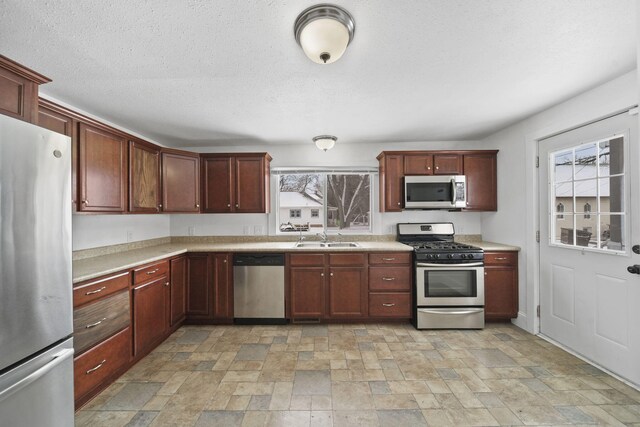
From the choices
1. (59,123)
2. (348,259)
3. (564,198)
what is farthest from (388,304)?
(59,123)

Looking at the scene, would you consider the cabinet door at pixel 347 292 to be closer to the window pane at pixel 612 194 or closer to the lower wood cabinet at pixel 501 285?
the lower wood cabinet at pixel 501 285

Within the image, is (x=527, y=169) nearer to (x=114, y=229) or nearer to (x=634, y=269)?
(x=634, y=269)

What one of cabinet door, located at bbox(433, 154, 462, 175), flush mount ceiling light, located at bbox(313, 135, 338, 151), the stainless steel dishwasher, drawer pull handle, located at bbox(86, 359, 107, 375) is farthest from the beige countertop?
flush mount ceiling light, located at bbox(313, 135, 338, 151)

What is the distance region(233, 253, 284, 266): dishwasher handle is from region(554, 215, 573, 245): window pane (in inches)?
113

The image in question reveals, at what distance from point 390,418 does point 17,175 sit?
238 cm

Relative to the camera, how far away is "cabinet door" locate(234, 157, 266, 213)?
11.5ft

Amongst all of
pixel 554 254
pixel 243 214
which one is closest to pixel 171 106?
pixel 243 214

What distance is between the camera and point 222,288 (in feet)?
10.4

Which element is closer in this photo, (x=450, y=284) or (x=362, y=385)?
(x=362, y=385)

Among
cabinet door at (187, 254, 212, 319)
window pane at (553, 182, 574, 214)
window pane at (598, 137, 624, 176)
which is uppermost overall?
window pane at (598, 137, 624, 176)

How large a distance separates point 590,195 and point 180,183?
13.7ft

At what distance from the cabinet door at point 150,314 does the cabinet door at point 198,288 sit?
380 mm

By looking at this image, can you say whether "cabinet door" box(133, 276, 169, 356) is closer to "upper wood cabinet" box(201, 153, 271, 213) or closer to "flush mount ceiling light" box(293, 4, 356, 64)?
"upper wood cabinet" box(201, 153, 271, 213)

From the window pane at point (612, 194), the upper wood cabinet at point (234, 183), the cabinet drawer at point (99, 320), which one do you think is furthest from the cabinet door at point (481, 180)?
the cabinet drawer at point (99, 320)
